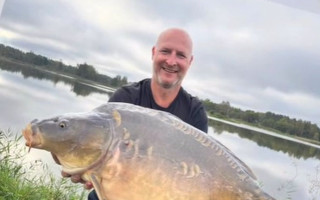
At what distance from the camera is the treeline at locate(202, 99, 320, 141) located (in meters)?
14.9

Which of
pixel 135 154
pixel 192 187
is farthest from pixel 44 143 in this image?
pixel 192 187

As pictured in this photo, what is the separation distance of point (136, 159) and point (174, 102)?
1253mm

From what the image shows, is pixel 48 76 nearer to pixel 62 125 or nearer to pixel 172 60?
pixel 172 60

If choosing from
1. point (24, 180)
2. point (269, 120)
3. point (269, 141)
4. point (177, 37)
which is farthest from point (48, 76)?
point (177, 37)

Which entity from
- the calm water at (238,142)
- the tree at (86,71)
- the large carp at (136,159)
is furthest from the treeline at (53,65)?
the large carp at (136,159)

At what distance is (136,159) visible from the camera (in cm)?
128

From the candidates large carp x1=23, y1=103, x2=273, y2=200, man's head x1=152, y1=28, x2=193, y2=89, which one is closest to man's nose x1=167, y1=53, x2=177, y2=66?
man's head x1=152, y1=28, x2=193, y2=89

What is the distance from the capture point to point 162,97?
2494mm

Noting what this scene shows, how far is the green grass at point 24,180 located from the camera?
353cm

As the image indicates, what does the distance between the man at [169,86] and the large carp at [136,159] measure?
3.54 feet

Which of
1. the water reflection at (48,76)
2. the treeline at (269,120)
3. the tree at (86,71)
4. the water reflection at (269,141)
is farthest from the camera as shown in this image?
the water reflection at (48,76)

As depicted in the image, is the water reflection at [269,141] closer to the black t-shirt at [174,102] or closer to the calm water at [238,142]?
the calm water at [238,142]

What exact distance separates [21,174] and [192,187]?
2940 mm

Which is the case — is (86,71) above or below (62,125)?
above
